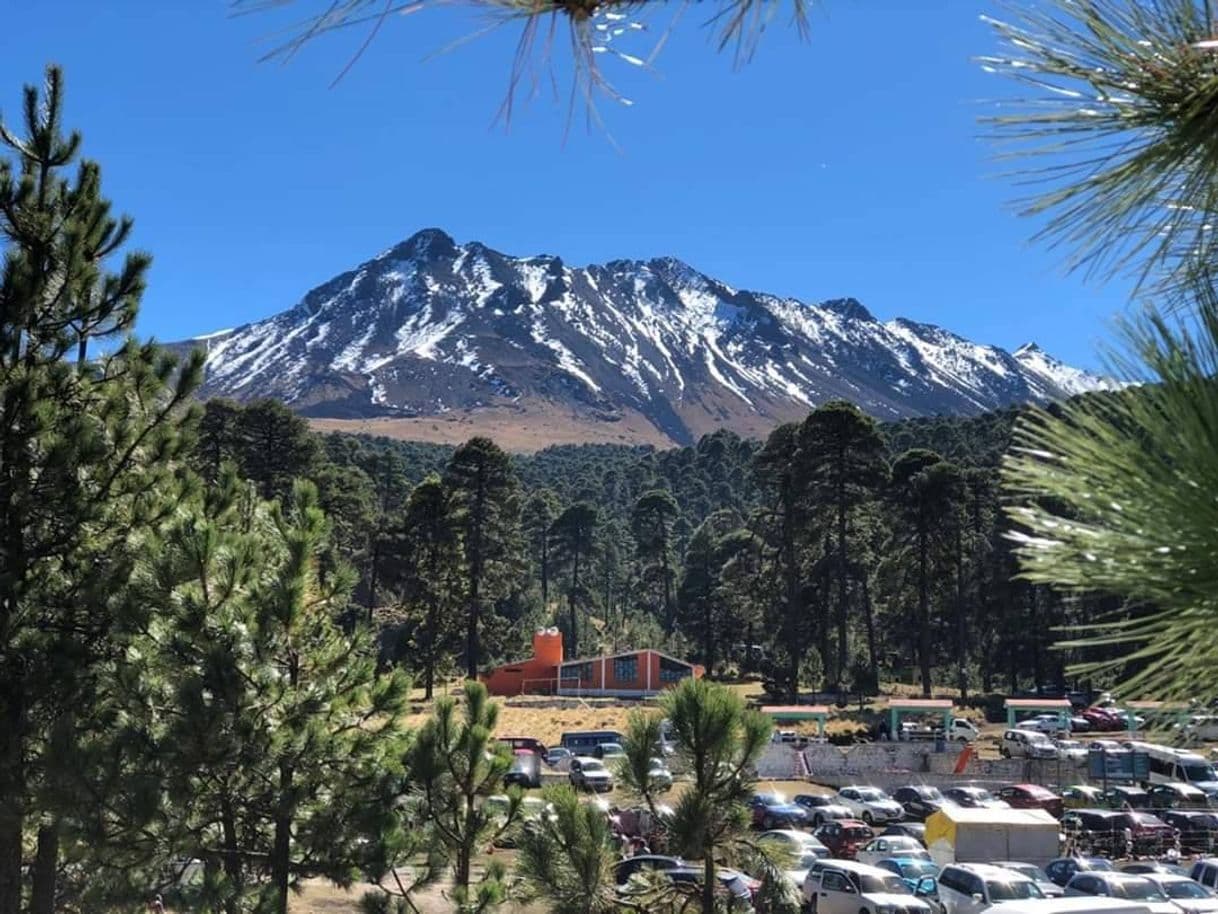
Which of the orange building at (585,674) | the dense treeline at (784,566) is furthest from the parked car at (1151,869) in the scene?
the orange building at (585,674)

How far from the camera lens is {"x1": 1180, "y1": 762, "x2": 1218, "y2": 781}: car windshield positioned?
2884cm

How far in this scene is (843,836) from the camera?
69.9 ft

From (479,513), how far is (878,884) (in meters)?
35.1

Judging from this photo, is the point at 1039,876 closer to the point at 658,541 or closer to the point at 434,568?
the point at 434,568

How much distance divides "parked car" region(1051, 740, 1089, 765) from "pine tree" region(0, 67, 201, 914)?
28.3 metres

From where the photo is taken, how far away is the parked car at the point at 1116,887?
15.5 m

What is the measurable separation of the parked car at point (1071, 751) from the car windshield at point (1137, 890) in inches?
576

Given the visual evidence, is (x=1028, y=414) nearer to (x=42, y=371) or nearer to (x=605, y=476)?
(x=42, y=371)

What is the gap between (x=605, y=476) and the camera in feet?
418

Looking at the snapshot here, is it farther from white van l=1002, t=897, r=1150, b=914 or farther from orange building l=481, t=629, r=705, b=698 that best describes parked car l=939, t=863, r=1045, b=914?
orange building l=481, t=629, r=705, b=698

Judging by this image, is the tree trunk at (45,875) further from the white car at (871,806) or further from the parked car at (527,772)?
the white car at (871,806)

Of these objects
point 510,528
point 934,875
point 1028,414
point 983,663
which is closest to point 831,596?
point 983,663

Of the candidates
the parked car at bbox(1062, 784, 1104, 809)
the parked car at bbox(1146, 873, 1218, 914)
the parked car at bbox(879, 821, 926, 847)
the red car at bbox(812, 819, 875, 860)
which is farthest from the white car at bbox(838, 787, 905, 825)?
the parked car at bbox(1146, 873, 1218, 914)

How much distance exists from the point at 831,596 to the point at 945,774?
2671 centimetres
